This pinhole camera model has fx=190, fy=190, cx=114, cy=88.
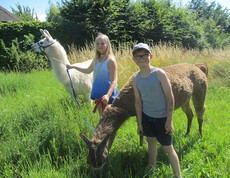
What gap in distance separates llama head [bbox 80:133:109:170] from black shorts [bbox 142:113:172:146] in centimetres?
57

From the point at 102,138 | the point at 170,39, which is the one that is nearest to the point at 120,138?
the point at 102,138

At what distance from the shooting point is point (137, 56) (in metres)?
2.01

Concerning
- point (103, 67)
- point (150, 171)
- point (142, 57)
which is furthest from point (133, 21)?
point (150, 171)

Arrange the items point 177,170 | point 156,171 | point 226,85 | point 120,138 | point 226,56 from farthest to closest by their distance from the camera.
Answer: point 226,56 < point 226,85 < point 120,138 < point 156,171 < point 177,170

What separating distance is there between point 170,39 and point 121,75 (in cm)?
1011

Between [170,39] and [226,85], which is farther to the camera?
[170,39]

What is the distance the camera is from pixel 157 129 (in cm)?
218

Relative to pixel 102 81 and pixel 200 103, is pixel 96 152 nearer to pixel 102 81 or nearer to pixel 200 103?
pixel 102 81

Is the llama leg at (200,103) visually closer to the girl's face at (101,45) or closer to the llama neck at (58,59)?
the girl's face at (101,45)

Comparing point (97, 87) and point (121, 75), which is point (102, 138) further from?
point (121, 75)

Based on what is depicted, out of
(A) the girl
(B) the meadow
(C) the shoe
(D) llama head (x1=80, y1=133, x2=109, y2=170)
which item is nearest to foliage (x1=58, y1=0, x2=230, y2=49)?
(B) the meadow

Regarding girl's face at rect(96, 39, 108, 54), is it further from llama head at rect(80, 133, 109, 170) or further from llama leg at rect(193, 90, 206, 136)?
llama leg at rect(193, 90, 206, 136)

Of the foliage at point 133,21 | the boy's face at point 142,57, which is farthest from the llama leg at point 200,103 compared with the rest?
the foliage at point 133,21

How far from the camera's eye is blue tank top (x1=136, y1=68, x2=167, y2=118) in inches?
79.1
